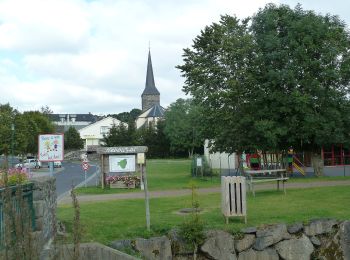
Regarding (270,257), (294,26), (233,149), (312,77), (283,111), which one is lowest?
(270,257)

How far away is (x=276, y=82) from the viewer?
28625 mm

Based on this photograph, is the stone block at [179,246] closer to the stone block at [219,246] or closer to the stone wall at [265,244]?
the stone wall at [265,244]

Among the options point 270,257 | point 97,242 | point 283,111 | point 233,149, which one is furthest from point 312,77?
point 97,242

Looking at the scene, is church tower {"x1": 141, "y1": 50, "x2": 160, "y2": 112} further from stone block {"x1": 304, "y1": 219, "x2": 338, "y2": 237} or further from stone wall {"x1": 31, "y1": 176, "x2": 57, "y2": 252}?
stone wall {"x1": 31, "y1": 176, "x2": 57, "y2": 252}

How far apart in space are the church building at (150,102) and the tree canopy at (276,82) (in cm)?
10719

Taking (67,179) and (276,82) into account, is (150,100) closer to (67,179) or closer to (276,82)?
(67,179)

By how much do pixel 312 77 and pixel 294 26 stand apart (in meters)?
3.04

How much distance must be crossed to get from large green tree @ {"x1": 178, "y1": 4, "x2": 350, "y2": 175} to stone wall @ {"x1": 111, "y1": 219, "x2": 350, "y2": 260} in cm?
1695

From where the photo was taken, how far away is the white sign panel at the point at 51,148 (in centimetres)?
1391

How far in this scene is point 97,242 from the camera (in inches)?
363

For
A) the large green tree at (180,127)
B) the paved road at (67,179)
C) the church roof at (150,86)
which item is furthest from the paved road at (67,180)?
the church roof at (150,86)

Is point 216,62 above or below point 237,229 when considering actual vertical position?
above

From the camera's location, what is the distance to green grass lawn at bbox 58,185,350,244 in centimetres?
1065

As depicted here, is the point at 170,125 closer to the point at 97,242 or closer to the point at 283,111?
the point at 283,111
